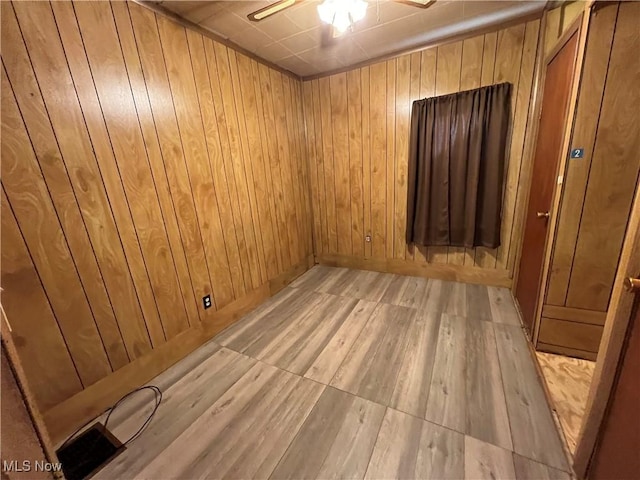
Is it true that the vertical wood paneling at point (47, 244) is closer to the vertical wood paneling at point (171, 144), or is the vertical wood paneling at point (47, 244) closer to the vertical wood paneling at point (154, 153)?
the vertical wood paneling at point (154, 153)

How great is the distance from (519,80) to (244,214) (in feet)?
8.91

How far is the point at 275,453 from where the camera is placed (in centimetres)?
124

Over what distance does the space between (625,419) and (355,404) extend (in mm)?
1070

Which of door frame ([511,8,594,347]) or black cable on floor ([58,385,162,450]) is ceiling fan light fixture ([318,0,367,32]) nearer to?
door frame ([511,8,594,347])

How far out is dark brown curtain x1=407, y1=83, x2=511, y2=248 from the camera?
235 cm

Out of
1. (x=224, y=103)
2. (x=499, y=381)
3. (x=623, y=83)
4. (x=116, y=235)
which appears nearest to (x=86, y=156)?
(x=116, y=235)

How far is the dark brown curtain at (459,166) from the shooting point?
2.35 m

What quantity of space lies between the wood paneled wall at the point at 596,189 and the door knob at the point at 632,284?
3.18 feet

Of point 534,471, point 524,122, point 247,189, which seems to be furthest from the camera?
point 247,189

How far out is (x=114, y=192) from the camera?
1511mm

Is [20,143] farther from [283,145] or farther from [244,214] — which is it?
[283,145]
